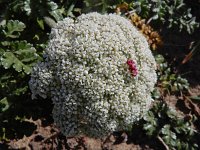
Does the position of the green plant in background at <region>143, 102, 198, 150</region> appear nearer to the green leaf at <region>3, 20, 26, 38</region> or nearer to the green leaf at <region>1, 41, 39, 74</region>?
the green leaf at <region>1, 41, 39, 74</region>

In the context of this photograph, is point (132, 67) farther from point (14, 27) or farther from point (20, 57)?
point (14, 27)

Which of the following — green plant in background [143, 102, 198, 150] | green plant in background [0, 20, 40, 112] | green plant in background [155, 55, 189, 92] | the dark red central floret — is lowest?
green plant in background [143, 102, 198, 150]

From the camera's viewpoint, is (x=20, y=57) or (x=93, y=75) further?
(x=20, y=57)

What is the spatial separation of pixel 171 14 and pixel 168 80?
0.69 m

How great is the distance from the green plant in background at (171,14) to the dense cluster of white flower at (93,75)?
50.2 inches

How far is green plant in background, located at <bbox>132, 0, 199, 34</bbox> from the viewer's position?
17.1ft

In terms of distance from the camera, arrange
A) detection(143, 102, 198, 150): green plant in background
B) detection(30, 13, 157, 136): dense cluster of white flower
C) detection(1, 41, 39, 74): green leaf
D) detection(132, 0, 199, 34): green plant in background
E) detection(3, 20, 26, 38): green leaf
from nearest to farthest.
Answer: detection(30, 13, 157, 136): dense cluster of white flower, detection(1, 41, 39, 74): green leaf, detection(3, 20, 26, 38): green leaf, detection(143, 102, 198, 150): green plant in background, detection(132, 0, 199, 34): green plant in background

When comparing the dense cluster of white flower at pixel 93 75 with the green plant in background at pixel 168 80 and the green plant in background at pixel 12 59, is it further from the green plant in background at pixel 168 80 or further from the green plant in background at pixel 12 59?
the green plant in background at pixel 168 80

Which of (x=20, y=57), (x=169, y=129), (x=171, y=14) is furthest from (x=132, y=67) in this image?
(x=171, y=14)

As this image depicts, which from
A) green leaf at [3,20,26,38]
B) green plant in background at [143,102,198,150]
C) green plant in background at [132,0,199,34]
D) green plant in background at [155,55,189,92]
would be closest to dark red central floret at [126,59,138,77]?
green leaf at [3,20,26,38]

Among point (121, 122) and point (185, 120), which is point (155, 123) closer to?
point (185, 120)

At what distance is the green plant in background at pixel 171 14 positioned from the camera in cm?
520

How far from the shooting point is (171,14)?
17.7ft

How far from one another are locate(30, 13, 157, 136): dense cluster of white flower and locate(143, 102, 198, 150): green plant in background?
990 millimetres
